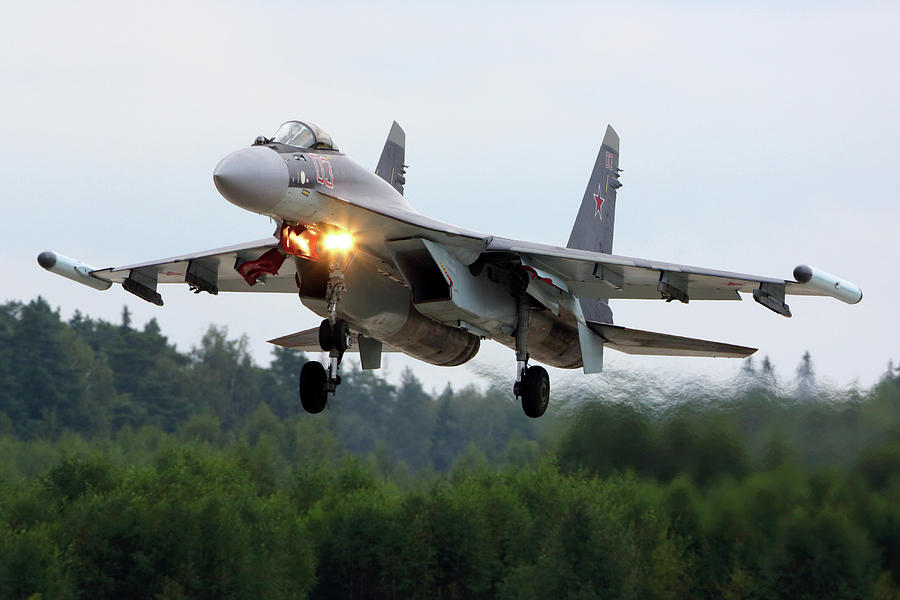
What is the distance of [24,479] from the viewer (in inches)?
1978

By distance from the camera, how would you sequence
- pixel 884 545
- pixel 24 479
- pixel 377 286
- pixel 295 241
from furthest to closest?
pixel 24 479
pixel 884 545
pixel 377 286
pixel 295 241

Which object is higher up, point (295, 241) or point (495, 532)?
point (295, 241)

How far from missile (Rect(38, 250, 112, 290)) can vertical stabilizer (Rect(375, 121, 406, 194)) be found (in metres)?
4.62

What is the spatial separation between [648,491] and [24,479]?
28.9m

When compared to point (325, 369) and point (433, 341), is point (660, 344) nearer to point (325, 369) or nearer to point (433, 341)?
point (433, 341)

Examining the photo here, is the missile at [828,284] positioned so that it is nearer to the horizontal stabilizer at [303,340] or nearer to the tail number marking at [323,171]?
the tail number marking at [323,171]

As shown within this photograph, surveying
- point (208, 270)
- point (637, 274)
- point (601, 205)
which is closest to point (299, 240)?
point (208, 270)

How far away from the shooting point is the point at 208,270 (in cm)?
1928

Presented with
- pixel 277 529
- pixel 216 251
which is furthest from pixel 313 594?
pixel 216 251

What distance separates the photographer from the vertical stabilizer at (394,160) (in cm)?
2055

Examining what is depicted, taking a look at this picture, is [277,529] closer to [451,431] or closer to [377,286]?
[451,431]

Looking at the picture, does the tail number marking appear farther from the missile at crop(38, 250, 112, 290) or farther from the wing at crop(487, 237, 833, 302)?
the missile at crop(38, 250, 112, 290)

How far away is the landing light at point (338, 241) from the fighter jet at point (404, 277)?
1cm

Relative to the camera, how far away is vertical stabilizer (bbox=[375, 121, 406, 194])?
2055 centimetres
